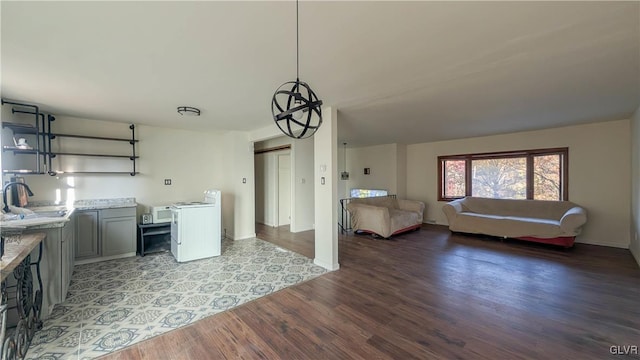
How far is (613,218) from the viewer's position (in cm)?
448

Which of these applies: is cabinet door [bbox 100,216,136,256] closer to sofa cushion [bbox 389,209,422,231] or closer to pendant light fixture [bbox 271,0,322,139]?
pendant light fixture [bbox 271,0,322,139]

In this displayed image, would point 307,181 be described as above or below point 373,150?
below

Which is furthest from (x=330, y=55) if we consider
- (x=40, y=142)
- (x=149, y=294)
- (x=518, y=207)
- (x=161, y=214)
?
(x=518, y=207)

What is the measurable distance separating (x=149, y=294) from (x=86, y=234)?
1898mm

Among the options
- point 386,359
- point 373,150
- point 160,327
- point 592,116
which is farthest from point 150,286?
point 592,116

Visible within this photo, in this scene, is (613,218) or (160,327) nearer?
(160,327)

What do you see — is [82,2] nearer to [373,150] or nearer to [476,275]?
[476,275]

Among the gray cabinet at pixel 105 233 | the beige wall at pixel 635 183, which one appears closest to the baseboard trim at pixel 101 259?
the gray cabinet at pixel 105 233

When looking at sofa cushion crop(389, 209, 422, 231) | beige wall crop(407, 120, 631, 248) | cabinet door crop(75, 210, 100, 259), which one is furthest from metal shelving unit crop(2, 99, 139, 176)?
beige wall crop(407, 120, 631, 248)

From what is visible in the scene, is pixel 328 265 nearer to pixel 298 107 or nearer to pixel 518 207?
pixel 298 107

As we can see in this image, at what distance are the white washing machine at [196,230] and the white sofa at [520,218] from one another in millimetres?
4983

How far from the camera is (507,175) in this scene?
5664mm

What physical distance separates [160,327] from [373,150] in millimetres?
→ 6557

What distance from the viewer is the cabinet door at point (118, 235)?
12.6 feet
